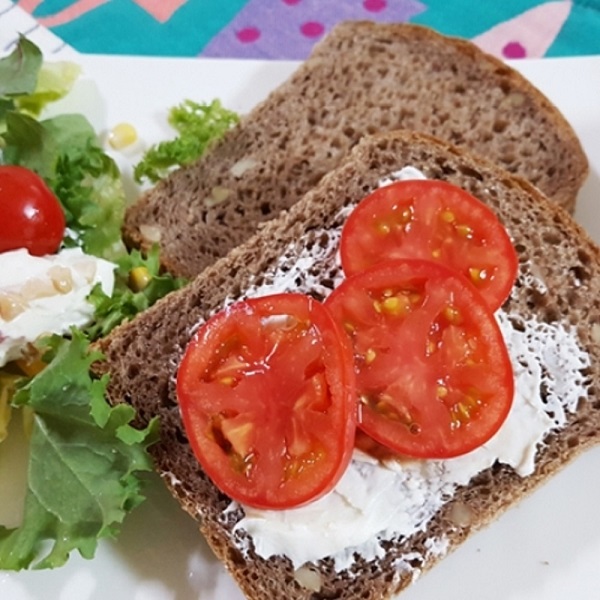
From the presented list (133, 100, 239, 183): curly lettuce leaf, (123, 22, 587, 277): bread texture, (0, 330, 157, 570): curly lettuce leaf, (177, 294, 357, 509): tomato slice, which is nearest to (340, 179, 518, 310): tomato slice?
(177, 294, 357, 509): tomato slice

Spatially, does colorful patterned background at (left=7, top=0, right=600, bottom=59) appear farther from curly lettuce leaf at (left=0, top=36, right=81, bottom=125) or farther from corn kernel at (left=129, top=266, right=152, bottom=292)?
corn kernel at (left=129, top=266, right=152, bottom=292)

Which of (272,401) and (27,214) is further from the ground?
(27,214)

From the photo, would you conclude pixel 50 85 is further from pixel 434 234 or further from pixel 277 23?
pixel 434 234

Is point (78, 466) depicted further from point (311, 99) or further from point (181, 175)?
point (311, 99)

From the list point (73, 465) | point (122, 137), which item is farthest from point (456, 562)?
point (122, 137)

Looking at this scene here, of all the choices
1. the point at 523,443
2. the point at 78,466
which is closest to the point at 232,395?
the point at 78,466

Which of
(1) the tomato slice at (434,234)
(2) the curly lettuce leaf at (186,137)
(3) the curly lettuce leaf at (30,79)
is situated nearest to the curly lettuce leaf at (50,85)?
(3) the curly lettuce leaf at (30,79)

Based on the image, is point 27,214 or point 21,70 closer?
point 27,214
